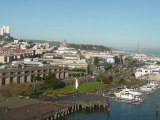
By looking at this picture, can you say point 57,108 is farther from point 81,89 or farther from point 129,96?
point 81,89

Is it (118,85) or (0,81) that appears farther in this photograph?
(118,85)

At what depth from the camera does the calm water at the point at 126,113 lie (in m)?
17.4

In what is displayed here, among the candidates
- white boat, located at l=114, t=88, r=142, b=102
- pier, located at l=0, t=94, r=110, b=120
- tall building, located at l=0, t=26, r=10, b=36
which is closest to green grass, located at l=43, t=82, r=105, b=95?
pier, located at l=0, t=94, r=110, b=120

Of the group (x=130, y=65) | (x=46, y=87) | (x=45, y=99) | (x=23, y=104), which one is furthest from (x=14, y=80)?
(x=130, y=65)

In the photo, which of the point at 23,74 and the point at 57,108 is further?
the point at 23,74

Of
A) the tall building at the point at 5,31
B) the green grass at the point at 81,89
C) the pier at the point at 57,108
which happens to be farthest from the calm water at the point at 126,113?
the tall building at the point at 5,31

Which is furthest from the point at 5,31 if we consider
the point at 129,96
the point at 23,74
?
the point at 129,96

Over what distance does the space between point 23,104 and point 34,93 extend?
385cm

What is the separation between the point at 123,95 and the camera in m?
22.5

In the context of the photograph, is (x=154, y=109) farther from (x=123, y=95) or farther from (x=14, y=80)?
(x=14, y=80)

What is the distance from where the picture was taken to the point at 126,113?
61.2ft

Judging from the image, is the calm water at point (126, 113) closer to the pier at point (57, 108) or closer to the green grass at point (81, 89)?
the pier at point (57, 108)

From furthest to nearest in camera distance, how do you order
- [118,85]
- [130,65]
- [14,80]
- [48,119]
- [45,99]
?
[130,65]
[118,85]
[14,80]
[45,99]
[48,119]

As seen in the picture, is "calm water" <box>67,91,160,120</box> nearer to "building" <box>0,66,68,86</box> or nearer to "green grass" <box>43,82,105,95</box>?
"green grass" <box>43,82,105,95</box>
